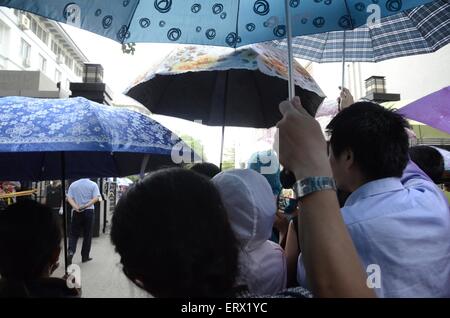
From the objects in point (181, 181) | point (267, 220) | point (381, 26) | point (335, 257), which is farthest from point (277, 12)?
point (335, 257)

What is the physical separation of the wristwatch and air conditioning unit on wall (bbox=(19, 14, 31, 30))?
27169 millimetres

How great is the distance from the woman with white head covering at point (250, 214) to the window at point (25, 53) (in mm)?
27873

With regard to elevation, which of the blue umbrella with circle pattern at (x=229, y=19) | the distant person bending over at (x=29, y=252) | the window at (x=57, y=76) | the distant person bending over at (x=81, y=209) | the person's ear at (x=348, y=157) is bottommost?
the distant person bending over at (x=81, y=209)

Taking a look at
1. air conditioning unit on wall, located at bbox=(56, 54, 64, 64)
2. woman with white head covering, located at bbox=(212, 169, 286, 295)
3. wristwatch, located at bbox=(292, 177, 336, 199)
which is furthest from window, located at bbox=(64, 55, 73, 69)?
wristwatch, located at bbox=(292, 177, 336, 199)

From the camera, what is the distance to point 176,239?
34.2 inches

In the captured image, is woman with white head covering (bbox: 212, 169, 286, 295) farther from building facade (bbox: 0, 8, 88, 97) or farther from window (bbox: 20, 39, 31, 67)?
window (bbox: 20, 39, 31, 67)

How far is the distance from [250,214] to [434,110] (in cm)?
266

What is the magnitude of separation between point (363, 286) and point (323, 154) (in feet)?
0.96

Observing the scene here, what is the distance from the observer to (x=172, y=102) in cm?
301

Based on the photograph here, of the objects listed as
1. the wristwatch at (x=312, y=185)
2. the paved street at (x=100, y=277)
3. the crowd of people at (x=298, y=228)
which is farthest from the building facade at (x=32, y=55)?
the wristwatch at (x=312, y=185)

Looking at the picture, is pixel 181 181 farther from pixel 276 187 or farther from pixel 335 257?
pixel 276 187

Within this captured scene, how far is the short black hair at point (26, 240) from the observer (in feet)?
4.77

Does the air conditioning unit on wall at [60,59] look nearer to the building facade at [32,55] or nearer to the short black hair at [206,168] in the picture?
the building facade at [32,55]

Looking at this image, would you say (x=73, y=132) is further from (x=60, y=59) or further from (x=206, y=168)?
(x=60, y=59)
